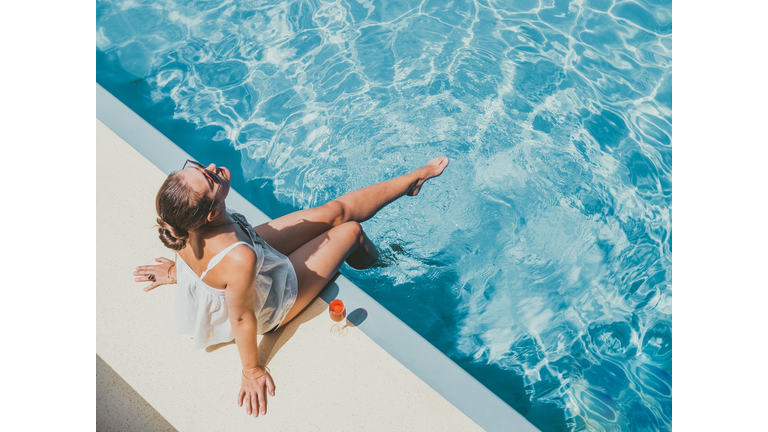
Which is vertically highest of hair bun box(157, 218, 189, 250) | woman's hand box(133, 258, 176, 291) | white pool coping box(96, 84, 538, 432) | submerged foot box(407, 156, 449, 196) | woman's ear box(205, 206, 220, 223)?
woman's ear box(205, 206, 220, 223)

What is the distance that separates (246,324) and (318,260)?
0.62 meters

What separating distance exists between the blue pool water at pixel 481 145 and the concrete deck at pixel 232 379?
1.02 m

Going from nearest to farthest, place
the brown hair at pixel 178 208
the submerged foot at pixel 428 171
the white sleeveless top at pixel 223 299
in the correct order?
the brown hair at pixel 178 208, the white sleeveless top at pixel 223 299, the submerged foot at pixel 428 171

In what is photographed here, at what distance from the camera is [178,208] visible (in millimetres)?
1731

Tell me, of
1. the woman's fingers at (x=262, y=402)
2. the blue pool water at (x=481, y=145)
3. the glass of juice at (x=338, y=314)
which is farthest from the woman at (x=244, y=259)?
the blue pool water at (x=481, y=145)

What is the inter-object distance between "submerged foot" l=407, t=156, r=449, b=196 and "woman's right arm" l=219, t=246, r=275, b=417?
1791 mm

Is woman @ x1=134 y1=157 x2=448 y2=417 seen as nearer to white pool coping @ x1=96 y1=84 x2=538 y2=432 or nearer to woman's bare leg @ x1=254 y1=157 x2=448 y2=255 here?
woman's bare leg @ x1=254 y1=157 x2=448 y2=255

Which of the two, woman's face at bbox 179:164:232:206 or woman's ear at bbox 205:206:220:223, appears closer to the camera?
woman's face at bbox 179:164:232:206

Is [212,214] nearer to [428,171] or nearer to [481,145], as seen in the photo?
[428,171]

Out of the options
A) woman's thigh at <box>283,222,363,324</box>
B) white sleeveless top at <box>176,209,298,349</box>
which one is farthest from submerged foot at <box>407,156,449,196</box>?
white sleeveless top at <box>176,209,298,349</box>

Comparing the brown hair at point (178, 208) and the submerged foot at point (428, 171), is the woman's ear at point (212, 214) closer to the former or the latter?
the brown hair at point (178, 208)

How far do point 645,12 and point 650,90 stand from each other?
1.07 metres

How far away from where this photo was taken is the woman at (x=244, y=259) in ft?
5.91

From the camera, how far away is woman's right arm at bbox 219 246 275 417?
1.95 m
